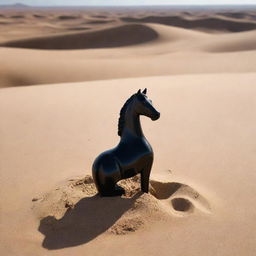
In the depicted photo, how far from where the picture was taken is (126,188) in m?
4.50

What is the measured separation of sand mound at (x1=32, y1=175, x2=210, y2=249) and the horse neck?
728 millimetres

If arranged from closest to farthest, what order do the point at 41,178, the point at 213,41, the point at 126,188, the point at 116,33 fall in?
the point at 126,188 → the point at 41,178 → the point at 213,41 → the point at 116,33

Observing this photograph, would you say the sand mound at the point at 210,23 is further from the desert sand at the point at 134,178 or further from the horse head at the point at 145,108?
the horse head at the point at 145,108

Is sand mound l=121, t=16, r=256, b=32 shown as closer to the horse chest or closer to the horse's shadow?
the horse chest

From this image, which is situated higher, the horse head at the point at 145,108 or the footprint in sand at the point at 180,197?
the horse head at the point at 145,108

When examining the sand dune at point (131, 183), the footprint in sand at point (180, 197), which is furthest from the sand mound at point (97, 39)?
the footprint in sand at point (180, 197)

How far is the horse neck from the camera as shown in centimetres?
395

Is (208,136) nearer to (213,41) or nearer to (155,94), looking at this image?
(155,94)

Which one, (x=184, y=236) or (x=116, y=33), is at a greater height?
(x=184, y=236)

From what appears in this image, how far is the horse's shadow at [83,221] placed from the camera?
3.64 meters

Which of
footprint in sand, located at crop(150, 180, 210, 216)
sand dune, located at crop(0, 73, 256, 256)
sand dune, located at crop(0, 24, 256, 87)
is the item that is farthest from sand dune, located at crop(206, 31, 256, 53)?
footprint in sand, located at crop(150, 180, 210, 216)

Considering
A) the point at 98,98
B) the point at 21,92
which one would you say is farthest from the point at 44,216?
the point at 21,92

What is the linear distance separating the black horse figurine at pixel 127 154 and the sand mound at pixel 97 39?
25.6 meters

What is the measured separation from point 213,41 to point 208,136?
864 inches
